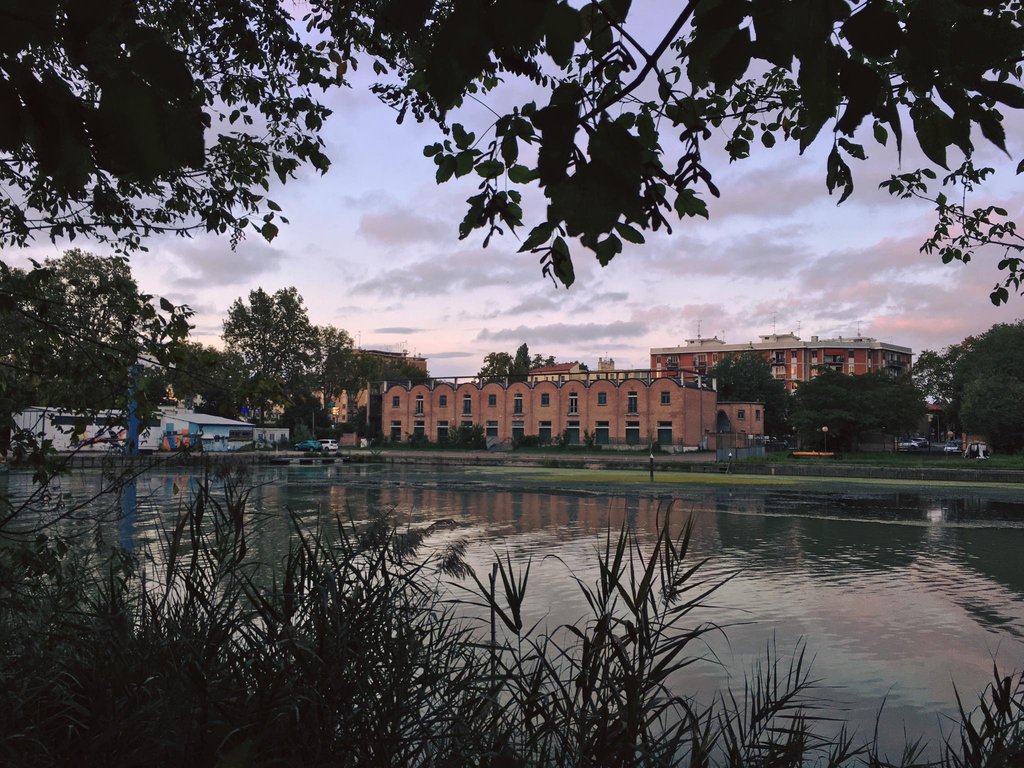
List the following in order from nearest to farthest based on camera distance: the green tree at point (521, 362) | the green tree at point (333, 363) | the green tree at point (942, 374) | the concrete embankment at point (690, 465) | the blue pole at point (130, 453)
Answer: the blue pole at point (130, 453) < the concrete embankment at point (690, 465) < the green tree at point (942, 374) < the green tree at point (333, 363) < the green tree at point (521, 362)

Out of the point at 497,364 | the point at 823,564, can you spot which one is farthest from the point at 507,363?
the point at 823,564

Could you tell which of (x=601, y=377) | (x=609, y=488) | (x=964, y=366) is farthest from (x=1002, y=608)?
(x=964, y=366)

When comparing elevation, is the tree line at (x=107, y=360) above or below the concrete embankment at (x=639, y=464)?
above

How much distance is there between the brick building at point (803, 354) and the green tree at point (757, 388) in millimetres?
25706

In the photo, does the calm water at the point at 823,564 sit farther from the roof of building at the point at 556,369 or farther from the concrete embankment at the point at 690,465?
the roof of building at the point at 556,369

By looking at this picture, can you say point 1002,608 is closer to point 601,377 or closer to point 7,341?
point 7,341

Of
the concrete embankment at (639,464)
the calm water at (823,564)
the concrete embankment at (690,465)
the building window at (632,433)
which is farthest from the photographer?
the building window at (632,433)

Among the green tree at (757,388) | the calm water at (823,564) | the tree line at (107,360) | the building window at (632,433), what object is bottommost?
the calm water at (823,564)

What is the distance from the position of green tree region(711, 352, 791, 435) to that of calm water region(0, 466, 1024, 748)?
44.7 m

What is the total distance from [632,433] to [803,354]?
2234 inches

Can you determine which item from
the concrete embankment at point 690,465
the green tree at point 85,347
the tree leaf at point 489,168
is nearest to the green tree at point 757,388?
the concrete embankment at point 690,465

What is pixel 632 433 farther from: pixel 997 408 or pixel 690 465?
pixel 997 408

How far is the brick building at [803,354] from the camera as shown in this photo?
109000mm

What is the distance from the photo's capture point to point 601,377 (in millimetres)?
67500
